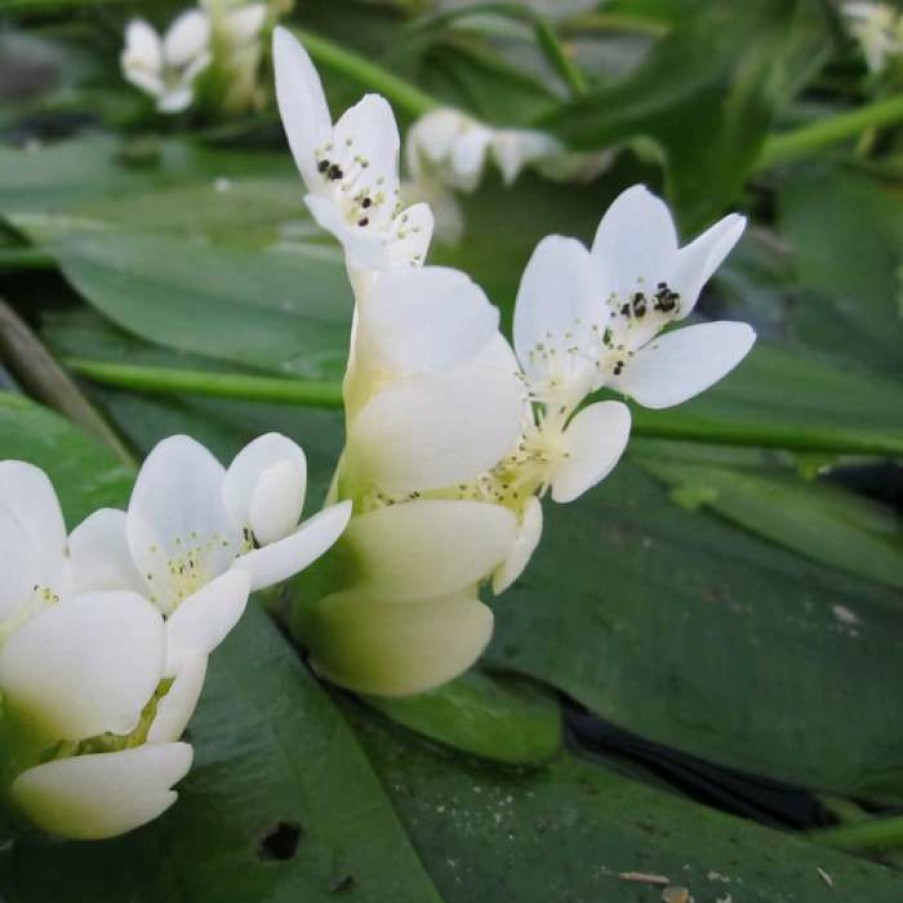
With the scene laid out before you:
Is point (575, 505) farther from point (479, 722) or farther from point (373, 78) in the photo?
point (373, 78)

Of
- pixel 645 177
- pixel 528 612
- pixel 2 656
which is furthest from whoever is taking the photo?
pixel 645 177

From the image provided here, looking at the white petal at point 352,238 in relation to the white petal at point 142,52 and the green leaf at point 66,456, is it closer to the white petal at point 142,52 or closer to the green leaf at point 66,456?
the green leaf at point 66,456

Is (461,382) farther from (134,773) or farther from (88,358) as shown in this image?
(88,358)

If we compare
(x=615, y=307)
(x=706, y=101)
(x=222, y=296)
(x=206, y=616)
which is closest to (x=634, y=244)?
(x=615, y=307)

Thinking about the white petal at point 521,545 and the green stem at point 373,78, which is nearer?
the white petal at point 521,545

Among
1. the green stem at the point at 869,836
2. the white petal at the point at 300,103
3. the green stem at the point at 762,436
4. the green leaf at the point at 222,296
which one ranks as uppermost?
the white petal at the point at 300,103

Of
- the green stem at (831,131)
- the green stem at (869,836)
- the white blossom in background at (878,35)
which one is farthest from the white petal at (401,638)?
the white blossom in background at (878,35)

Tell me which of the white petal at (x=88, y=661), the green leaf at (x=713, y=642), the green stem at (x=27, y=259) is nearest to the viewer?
the white petal at (x=88, y=661)

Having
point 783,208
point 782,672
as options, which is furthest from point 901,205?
point 782,672
